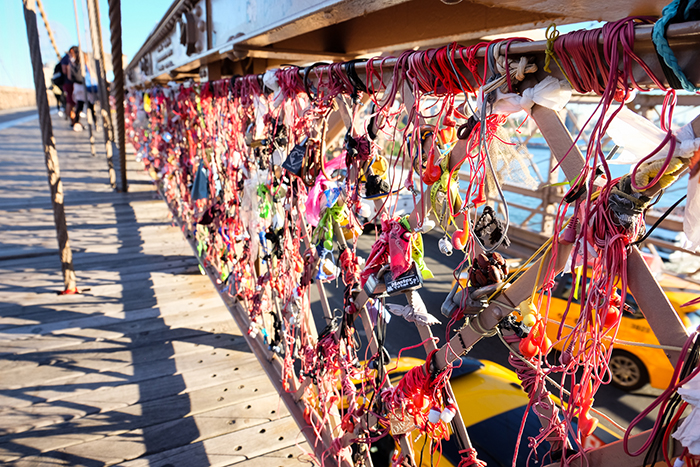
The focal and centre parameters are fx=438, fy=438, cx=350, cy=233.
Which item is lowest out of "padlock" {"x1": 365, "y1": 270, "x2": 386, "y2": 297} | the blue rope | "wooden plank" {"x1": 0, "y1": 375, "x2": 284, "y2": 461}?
"wooden plank" {"x1": 0, "y1": 375, "x2": 284, "y2": 461}

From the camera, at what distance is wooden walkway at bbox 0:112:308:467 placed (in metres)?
1.81

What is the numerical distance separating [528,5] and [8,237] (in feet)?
15.5

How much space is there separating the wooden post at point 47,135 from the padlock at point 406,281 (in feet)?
8.80

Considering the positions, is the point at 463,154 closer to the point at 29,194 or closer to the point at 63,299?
the point at 63,299

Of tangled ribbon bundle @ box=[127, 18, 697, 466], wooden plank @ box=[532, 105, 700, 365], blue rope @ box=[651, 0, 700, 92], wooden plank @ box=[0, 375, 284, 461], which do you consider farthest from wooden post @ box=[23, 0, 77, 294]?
blue rope @ box=[651, 0, 700, 92]

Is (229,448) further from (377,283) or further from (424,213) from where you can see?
(424,213)

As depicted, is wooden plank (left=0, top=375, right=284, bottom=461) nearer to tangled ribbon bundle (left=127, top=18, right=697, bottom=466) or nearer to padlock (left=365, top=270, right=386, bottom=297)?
tangled ribbon bundle (left=127, top=18, right=697, bottom=466)

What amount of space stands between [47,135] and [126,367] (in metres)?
1.57

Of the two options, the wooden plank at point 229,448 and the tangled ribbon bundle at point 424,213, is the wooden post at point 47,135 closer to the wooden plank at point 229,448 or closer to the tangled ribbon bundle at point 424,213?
the tangled ribbon bundle at point 424,213

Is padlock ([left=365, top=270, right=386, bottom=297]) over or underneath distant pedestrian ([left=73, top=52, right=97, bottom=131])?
underneath

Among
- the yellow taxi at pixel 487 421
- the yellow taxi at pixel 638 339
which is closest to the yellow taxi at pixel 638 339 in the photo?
the yellow taxi at pixel 638 339

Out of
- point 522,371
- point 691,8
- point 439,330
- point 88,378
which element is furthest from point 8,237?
point 691,8

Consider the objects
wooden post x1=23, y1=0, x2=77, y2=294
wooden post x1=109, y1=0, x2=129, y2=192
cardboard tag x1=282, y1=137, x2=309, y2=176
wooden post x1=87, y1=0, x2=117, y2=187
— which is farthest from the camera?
wooden post x1=87, y1=0, x2=117, y2=187

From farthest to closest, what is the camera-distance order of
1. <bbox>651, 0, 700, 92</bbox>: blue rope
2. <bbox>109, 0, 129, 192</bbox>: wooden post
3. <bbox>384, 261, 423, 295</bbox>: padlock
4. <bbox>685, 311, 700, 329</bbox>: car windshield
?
<bbox>109, 0, 129, 192</bbox>: wooden post → <bbox>685, 311, 700, 329</bbox>: car windshield → <bbox>384, 261, 423, 295</bbox>: padlock → <bbox>651, 0, 700, 92</bbox>: blue rope
